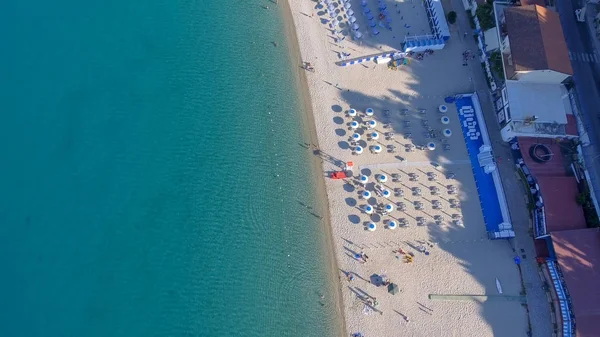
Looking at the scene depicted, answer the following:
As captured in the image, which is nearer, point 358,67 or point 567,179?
point 567,179

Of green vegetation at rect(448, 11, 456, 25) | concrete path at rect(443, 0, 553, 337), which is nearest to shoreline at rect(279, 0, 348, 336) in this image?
concrete path at rect(443, 0, 553, 337)

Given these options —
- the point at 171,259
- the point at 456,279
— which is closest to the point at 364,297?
the point at 456,279

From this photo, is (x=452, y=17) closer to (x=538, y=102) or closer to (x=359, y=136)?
(x=538, y=102)

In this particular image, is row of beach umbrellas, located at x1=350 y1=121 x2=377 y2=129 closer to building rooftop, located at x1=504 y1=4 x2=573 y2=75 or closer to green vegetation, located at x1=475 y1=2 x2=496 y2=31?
building rooftop, located at x1=504 y1=4 x2=573 y2=75

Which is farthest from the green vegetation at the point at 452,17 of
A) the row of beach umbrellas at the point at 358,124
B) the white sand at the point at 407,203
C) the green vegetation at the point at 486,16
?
the row of beach umbrellas at the point at 358,124

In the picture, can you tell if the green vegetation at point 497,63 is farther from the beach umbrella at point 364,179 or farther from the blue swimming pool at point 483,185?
the beach umbrella at point 364,179

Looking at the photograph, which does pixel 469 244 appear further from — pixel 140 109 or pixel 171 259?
pixel 140 109

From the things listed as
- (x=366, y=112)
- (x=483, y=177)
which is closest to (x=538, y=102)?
(x=483, y=177)
